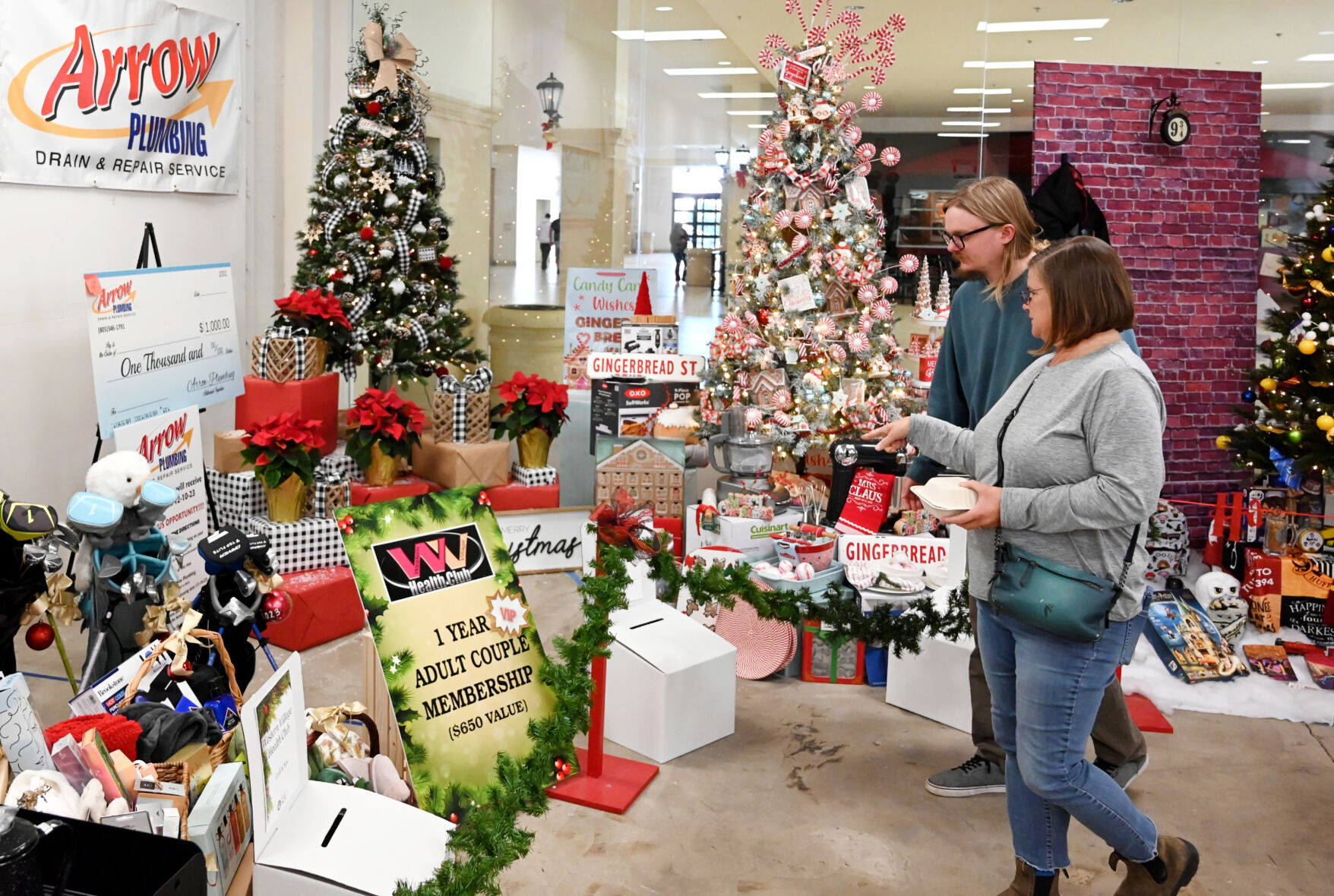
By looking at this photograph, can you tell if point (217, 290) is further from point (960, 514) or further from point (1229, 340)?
point (1229, 340)

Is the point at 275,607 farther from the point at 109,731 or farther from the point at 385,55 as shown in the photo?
the point at 385,55

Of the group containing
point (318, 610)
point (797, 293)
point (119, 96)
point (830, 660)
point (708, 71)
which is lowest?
point (830, 660)

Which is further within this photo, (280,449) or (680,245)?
(680,245)

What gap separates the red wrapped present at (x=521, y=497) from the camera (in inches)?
211

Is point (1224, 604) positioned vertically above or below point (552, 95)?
below

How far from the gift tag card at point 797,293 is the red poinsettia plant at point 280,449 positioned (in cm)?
234

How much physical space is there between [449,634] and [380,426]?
216 cm

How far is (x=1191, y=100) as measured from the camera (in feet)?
19.0

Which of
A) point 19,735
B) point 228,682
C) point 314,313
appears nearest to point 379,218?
→ point 314,313

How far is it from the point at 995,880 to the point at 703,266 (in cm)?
567

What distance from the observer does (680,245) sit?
7.91m

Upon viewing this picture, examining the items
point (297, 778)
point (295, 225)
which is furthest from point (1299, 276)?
point (295, 225)

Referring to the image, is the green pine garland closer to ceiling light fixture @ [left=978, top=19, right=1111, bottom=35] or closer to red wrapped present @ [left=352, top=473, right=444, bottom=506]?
red wrapped present @ [left=352, top=473, right=444, bottom=506]

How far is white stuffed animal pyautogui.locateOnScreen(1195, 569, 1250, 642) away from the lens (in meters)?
4.48
